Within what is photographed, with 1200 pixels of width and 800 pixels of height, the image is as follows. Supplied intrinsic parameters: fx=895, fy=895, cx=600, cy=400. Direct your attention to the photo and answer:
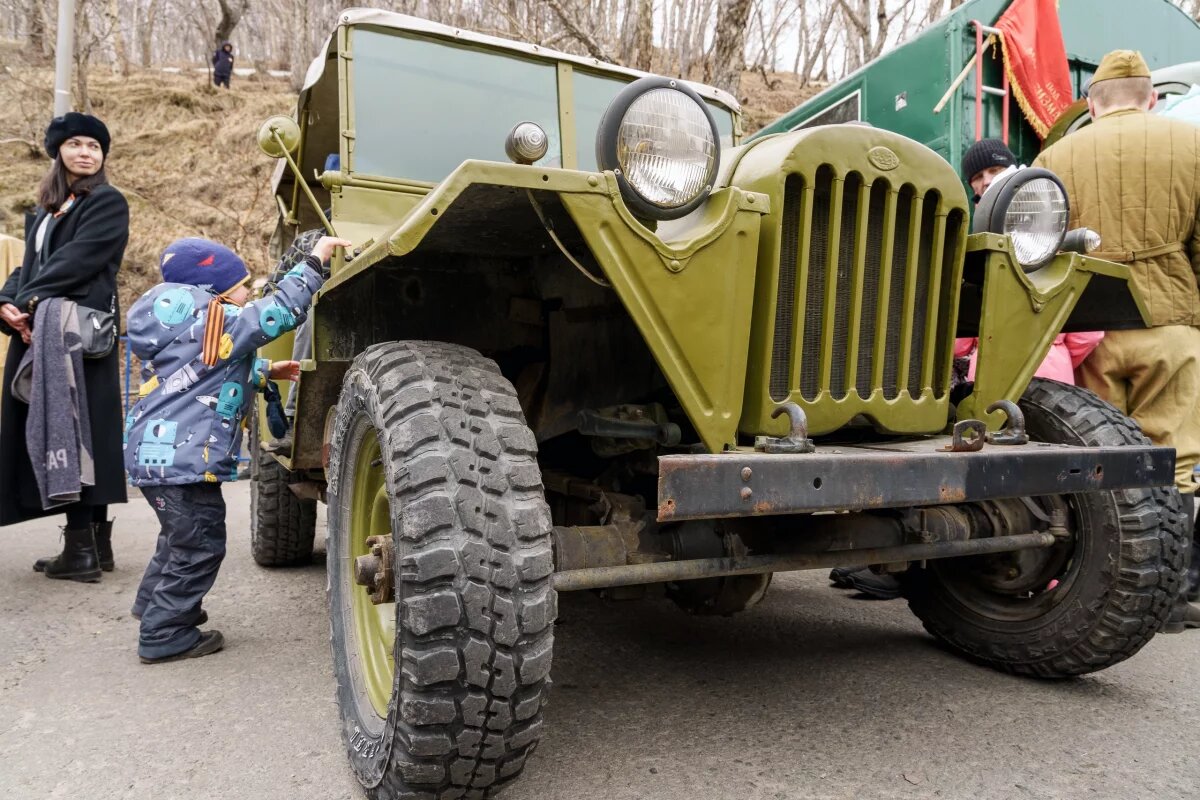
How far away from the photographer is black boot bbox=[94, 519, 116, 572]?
460 cm

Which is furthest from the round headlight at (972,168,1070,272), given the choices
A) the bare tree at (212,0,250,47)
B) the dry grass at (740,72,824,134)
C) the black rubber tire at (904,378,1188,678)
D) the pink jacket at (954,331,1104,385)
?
the bare tree at (212,0,250,47)

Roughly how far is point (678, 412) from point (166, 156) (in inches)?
806

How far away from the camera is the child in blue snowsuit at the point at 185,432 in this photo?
10.4 ft

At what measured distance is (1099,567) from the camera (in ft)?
9.02

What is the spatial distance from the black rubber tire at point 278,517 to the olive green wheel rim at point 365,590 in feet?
7.17

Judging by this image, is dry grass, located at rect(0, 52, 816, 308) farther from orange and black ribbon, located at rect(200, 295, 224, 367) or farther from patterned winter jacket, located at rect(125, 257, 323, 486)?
orange and black ribbon, located at rect(200, 295, 224, 367)

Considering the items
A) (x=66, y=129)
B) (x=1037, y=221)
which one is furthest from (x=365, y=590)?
(x=66, y=129)

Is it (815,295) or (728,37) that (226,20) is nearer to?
(728,37)

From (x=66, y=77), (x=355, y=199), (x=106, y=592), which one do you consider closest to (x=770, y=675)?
(x=355, y=199)

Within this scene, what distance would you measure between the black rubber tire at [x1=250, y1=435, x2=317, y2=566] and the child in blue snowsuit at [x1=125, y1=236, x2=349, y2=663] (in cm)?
130

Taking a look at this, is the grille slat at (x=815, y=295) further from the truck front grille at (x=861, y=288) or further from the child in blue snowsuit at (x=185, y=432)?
the child in blue snowsuit at (x=185, y=432)

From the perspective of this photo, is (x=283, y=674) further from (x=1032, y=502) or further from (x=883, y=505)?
(x=1032, y=502)

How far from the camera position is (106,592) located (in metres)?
4.25

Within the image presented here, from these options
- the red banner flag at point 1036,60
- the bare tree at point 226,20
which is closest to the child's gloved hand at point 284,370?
the red banner flag at point 1036,60
